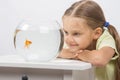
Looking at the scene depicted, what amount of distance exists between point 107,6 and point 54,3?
255 mm

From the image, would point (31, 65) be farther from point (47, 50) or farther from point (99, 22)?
point (99, 22)

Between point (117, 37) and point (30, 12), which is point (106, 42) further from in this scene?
point (30, 12)

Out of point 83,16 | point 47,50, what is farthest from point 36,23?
point 83,16

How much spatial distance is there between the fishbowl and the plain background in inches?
17.5

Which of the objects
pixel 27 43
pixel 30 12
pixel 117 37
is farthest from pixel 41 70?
pixel 30 12

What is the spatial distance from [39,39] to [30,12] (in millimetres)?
548

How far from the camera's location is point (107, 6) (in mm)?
1312

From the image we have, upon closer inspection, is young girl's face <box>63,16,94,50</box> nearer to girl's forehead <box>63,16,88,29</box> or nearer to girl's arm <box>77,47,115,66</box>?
girl's forehead <box>63,16,88,29</box>

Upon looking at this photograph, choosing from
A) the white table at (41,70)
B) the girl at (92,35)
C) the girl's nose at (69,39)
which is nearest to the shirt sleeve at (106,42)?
the girl at (92,35)

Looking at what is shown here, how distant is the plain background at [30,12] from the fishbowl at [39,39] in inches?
17.5

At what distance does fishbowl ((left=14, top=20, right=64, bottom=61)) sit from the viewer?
89 centimetres

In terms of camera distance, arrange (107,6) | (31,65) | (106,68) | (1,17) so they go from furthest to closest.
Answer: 1. (1,17)
2. (107,6)
3. (106,68)
4. (31,65)

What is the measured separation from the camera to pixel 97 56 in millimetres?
1005

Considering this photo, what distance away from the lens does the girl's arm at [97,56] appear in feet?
3.24
